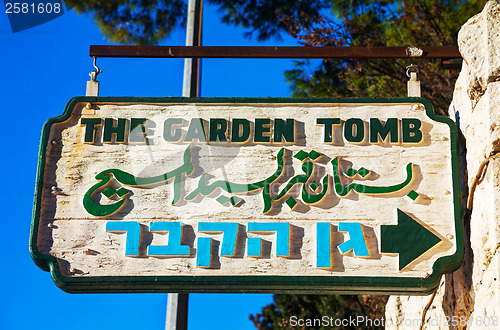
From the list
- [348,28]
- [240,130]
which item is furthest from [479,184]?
[348,28]

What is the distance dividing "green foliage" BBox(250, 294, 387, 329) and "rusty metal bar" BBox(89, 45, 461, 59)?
670 cm

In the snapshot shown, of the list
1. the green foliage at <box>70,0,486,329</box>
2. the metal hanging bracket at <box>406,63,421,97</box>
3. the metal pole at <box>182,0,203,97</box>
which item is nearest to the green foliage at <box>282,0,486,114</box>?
the green foliage at <box>70,0,486,329</box>

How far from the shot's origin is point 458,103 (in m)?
5.08

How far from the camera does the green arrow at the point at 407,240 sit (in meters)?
4.48

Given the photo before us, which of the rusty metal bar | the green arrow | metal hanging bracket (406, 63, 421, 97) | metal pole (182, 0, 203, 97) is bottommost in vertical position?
the green arrow

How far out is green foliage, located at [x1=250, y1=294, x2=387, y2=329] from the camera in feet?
40.0

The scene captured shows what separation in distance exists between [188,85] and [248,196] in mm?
2078

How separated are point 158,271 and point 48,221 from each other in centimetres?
80

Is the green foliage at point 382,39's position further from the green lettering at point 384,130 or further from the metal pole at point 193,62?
the green lettering at point 384,130

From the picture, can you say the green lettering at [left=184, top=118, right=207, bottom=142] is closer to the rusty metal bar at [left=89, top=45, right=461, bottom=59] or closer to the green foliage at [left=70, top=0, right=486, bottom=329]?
the rusty metal bar at [left=89, top=45, right=461, bottom=59]

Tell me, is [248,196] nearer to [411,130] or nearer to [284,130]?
[284,130]

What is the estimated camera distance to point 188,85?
21.4 feet

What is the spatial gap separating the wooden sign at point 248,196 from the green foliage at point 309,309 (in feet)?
22.4

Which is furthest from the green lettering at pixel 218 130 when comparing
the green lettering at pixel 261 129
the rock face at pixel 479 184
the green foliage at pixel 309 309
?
the green foliage at pixel 309 309
